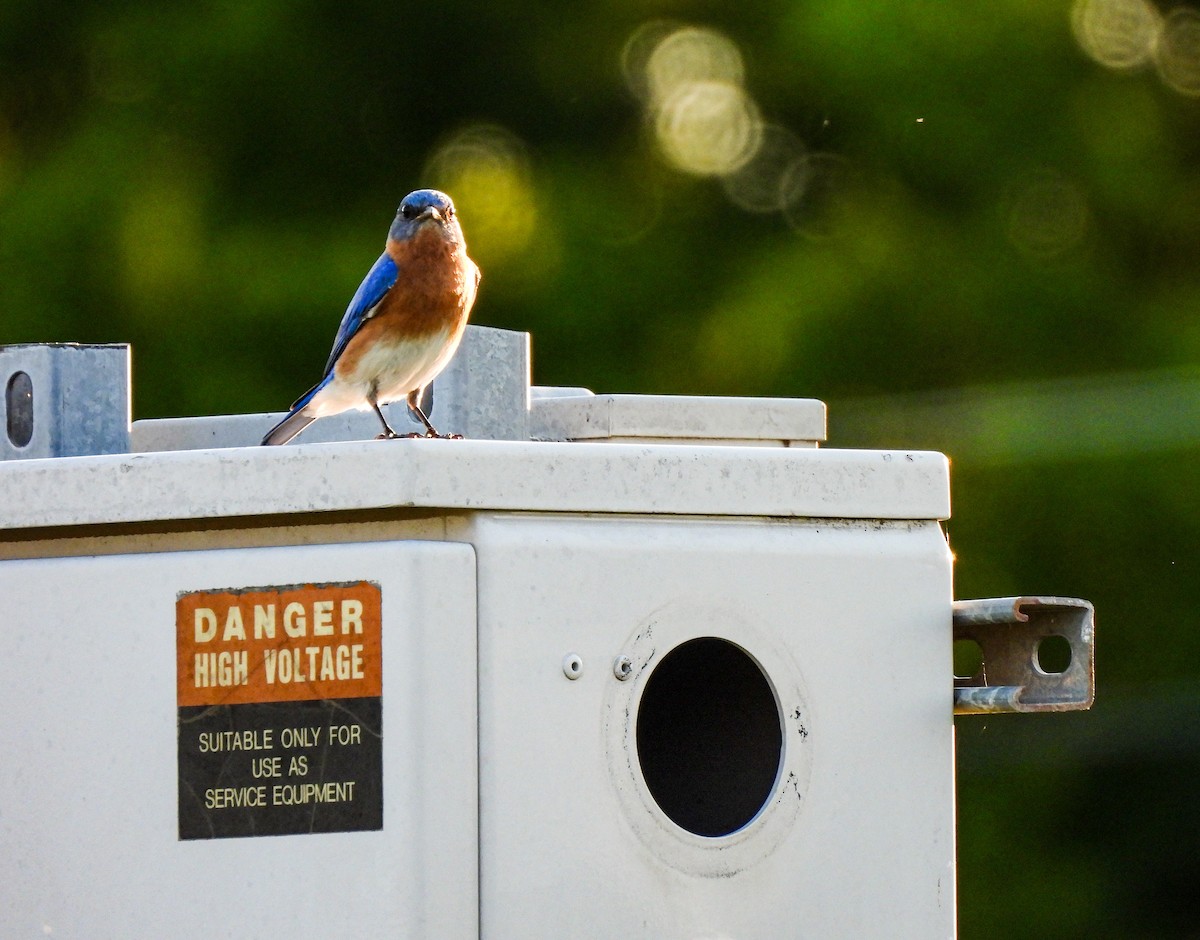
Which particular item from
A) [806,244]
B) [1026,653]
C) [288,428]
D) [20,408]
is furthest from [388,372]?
[806,244]

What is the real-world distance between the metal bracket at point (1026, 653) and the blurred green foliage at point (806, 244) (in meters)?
5.62

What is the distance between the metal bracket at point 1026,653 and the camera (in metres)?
3.00

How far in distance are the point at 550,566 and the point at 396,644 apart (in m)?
0.23

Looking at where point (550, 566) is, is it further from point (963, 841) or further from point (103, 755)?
point (963, 841)

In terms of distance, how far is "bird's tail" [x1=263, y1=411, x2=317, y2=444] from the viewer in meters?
3.69

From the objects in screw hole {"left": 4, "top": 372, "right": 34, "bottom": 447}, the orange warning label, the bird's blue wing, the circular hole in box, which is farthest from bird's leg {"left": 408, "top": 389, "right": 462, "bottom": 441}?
the orange warning label

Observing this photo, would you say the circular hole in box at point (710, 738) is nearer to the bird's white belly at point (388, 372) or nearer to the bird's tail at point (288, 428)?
the bird's white belly at point (388, 372)

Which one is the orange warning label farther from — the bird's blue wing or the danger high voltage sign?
the bird's blue wing

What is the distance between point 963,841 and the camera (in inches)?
365

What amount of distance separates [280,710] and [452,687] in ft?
0.77

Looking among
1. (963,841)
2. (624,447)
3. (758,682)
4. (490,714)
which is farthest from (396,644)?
(963,841)

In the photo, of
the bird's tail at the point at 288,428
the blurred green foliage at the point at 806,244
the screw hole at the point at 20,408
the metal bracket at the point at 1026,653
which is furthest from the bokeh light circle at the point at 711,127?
the metal bracket at the point at 1026,653

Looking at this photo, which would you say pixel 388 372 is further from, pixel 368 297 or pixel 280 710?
pixel 280 710

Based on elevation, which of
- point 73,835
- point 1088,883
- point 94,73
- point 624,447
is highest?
point 94,73
